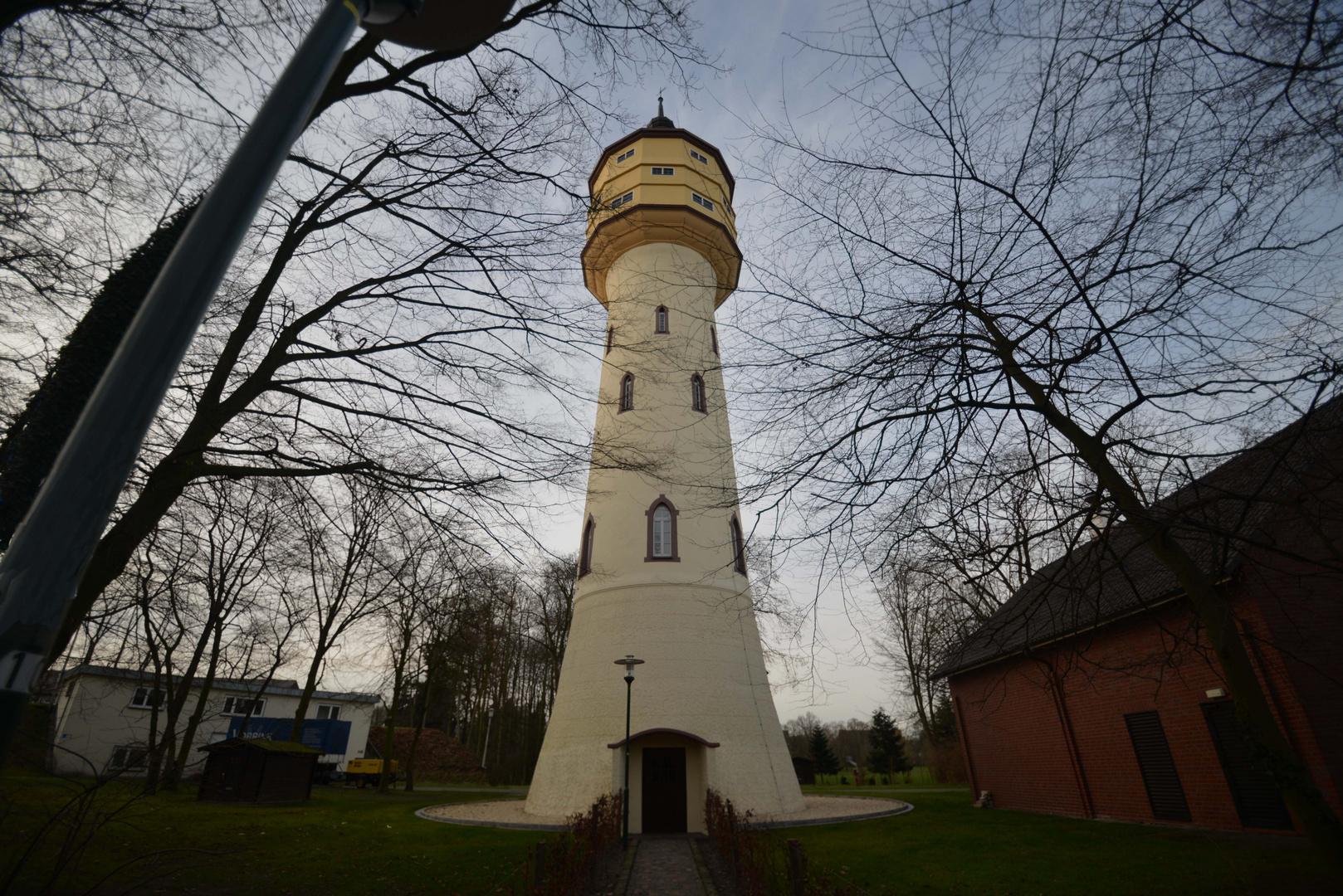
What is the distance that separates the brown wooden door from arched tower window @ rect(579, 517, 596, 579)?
5.24 meters

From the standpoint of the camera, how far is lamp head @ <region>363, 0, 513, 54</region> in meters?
2.25

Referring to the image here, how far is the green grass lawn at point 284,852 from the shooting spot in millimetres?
9016

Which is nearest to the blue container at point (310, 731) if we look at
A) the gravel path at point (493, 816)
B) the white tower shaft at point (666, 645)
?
the gravel path at point (493, 816)

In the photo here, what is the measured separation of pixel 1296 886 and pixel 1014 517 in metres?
7.25

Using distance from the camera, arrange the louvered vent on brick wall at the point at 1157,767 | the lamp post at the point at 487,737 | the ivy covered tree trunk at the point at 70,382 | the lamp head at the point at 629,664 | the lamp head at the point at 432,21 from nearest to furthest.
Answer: the lamp head at the point at 432,21 → the ivy covered tree trunk at the point at 70,382 → the louvered vent on brick wall at the point at 1157,767 → the lamp head at the point at 629,664 → the lamp post at the point at 487,737

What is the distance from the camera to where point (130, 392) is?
4.73ft

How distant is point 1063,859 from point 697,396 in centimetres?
1377

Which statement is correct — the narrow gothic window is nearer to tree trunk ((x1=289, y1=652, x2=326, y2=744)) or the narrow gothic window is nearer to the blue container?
tree trunk ((x1=289, y1=652, x2=326, y2=744))

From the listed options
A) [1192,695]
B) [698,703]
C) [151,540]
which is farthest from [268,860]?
[1192,695]

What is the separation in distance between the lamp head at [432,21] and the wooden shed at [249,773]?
24.8 metres

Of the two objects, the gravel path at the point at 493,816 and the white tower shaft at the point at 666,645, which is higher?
the white tower shaft at the point at 666,645

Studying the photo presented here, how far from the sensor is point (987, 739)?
2011cm

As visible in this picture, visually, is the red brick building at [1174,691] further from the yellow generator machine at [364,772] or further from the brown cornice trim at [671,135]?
the yellow generator machine at [364,772]

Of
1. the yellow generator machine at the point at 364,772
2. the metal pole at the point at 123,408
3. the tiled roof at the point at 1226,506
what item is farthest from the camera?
the yellow generator machine at the point at 364,772
